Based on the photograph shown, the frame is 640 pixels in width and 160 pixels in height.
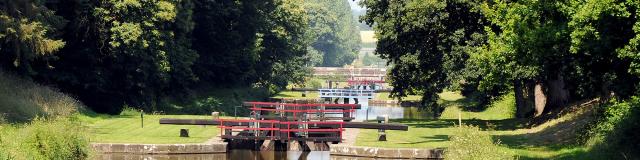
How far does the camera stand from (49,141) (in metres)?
29.6

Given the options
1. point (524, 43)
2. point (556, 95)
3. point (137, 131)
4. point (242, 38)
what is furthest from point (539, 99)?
point (242, 38)

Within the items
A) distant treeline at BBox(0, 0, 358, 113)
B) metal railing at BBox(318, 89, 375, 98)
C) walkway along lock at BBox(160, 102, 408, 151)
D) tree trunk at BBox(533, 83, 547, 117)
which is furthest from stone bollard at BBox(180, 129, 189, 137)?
metal railing at BBox(318, 89, 375, 98)

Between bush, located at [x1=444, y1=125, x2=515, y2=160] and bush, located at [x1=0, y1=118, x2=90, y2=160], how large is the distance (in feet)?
36.5

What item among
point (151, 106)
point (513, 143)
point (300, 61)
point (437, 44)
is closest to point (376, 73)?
point (300, 61)

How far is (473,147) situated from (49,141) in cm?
1212

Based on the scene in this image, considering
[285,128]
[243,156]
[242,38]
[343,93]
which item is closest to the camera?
[243,156]

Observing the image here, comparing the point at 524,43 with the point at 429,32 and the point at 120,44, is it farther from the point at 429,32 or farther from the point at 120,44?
the point at 120,44

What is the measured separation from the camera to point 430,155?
3650 centimetres

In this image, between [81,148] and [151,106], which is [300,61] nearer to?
[151,106]

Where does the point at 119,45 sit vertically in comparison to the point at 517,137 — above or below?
above

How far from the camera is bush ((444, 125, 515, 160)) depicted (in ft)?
86.5

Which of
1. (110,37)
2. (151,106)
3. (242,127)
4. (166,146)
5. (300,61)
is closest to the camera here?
(166,146)

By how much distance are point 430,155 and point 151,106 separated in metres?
34.3

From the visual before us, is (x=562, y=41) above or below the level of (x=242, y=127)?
above
